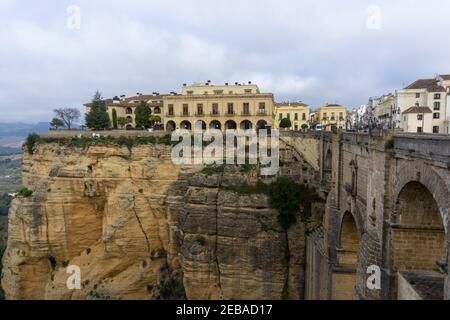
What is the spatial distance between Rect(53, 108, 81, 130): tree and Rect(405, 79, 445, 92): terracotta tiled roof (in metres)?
41.0

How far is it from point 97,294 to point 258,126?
22.1 metres

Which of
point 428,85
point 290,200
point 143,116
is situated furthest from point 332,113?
point 290,200

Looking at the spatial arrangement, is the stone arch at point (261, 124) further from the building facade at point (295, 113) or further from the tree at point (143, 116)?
the building facade at point (295, 113)

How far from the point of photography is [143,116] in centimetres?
4109

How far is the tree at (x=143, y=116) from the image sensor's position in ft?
135

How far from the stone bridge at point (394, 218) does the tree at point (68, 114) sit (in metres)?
39.4

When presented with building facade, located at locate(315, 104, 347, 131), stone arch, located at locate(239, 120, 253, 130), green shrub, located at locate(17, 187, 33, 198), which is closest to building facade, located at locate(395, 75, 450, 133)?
stone arch, located at locate(239, 120, 253, 130)

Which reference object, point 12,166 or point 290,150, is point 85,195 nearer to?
point 290,150
